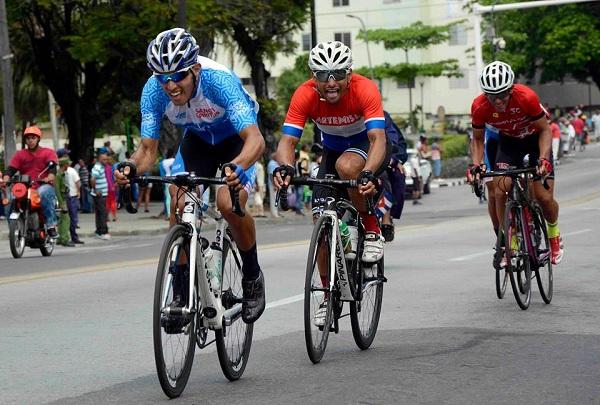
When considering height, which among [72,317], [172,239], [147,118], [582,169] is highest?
[147,118]

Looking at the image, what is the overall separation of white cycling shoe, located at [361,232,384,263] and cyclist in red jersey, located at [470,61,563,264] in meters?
2.31

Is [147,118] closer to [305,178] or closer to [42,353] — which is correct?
[305,178]

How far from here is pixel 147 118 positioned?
8062mm

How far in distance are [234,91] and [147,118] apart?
557 mm

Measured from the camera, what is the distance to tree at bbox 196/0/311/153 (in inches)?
1374

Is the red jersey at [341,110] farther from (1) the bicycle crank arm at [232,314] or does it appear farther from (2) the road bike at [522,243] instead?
(2) the road bike at [522,243]

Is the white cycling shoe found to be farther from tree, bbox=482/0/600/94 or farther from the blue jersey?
tree, bbox=482/0/600/94

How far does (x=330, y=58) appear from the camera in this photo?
28.7 ft

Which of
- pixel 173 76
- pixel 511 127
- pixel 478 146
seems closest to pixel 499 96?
pixel 511 127

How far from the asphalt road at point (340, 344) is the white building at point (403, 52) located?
76810 millimetres

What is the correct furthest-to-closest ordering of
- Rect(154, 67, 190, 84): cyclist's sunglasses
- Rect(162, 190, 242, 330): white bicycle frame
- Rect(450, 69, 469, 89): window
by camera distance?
Rect(450, 69, 469, 89): window
Rect(154, 67, 190, 84): cyclist's sunglasses
Rect(162, 190, 242, 330): white bicycle frame

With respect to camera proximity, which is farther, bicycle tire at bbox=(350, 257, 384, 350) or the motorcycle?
the motorcycle

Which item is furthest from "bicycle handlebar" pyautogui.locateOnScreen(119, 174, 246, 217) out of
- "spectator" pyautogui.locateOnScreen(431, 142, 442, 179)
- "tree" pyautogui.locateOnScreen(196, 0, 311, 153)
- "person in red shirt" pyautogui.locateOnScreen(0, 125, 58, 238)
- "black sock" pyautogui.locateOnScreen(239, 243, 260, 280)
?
"spectator" pyautogui.locateOnScreen(431, 142, 442, 179)

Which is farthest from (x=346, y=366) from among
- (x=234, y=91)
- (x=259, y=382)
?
(x=234, y=91)
